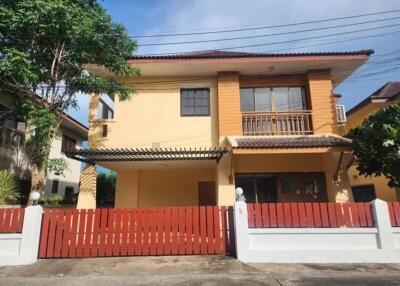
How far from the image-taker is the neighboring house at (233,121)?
1148 centimetres

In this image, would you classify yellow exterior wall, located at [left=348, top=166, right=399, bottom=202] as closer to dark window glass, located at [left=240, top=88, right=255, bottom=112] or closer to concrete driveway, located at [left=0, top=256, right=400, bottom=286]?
dark window glass, located at [left=240, top=88, right=255, bottom=112]

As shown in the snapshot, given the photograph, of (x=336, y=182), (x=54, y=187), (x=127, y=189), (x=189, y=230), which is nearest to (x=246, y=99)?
(x=336, y=182)

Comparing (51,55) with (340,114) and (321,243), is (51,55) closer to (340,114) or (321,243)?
(321,243)

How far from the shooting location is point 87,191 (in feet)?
37.1

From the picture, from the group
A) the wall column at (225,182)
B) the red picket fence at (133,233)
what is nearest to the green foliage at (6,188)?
the red picket fence at (133,233)

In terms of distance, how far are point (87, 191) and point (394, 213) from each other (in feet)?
31.9

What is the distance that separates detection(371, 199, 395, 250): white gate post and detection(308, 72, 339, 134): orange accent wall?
4.68m

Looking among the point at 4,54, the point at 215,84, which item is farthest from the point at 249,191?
the point at 4,54

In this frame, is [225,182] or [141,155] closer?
[141,155]

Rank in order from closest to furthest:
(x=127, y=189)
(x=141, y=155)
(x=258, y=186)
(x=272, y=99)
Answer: (x=141, y=155) → (x=258, y=186) → (x=272, y=99) → (x=127, y=189)

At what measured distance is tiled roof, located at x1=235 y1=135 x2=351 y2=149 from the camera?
1023 cm

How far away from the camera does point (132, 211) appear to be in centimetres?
802

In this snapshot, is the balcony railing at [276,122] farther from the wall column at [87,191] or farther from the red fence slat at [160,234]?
the wall column at [87,191]

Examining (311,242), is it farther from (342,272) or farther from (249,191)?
(249,191)
